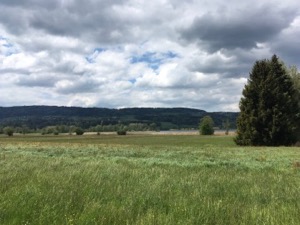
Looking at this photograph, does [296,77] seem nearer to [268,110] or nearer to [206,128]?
[268,110]

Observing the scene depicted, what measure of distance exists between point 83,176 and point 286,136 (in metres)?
52.1

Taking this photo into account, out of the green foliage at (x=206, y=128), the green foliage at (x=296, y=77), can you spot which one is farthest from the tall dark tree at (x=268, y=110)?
the green foliage at (x=206, y=128)

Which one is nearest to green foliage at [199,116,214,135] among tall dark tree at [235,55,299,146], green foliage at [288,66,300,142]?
green foliage at [288,66,300,142]

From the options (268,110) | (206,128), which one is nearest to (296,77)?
(268,110)

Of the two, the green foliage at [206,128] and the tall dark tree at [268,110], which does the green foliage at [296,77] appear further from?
the green foliage at [206,128]

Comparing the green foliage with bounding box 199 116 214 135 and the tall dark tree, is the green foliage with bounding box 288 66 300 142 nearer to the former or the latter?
the tall dark tree

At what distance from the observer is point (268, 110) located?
58.8 meters

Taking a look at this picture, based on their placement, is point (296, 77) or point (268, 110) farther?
point (296, 77)

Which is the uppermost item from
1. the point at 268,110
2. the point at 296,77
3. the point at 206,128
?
the point at 296,77

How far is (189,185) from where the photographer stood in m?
12.7

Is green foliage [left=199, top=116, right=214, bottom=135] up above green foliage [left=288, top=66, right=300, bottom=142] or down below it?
below

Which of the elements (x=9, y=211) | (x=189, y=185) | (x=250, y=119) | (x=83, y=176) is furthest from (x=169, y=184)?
(x=250, y=119)

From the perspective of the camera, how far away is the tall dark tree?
5900 cm

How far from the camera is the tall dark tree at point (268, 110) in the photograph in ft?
194
